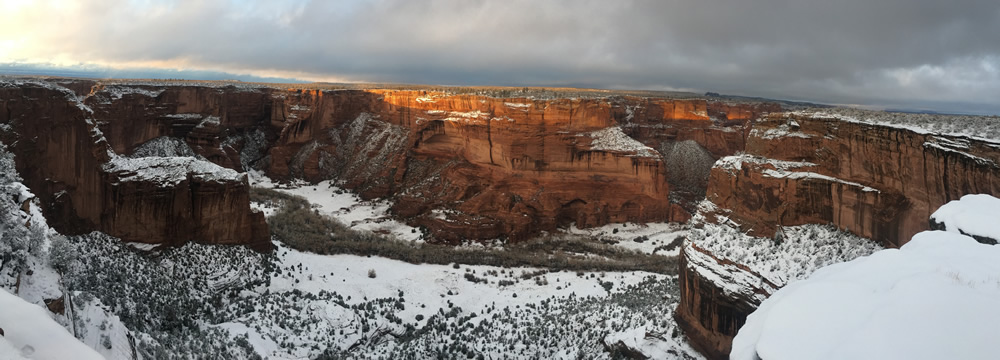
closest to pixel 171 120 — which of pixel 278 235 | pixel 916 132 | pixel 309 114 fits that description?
pixel 309 114

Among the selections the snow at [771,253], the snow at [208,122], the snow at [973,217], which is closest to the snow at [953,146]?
the snow at [973,217]

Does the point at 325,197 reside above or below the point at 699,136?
below

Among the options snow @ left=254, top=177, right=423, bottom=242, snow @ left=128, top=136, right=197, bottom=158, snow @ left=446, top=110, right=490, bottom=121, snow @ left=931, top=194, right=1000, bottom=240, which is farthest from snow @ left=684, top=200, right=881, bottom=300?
snow @ left=128, top=136, right=197, bottom=158

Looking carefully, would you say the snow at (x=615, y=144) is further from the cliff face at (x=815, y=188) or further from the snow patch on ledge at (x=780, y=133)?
the snow patch on ledge at (x=780, y=133)

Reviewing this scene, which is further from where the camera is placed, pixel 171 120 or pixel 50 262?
pixel 171 120

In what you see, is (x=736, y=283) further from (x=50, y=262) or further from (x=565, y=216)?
(x=565, y=216)

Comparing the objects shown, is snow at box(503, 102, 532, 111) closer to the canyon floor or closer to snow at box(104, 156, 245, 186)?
the canyon floor
